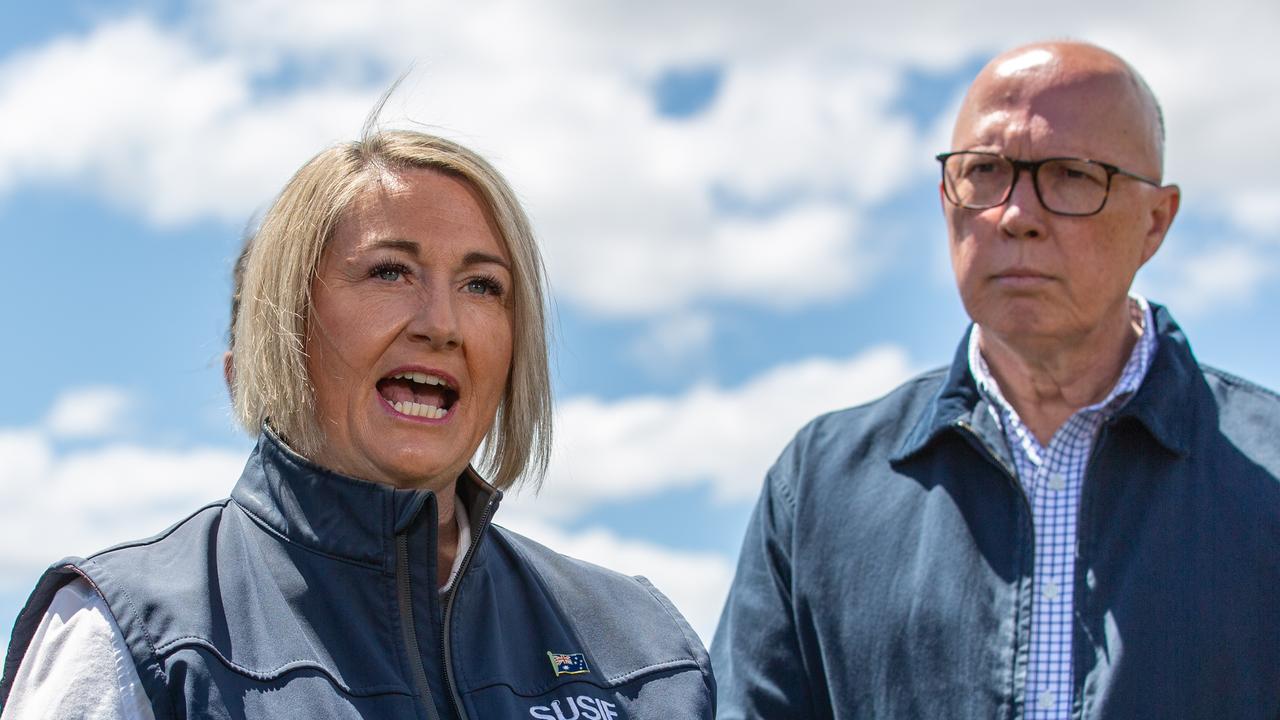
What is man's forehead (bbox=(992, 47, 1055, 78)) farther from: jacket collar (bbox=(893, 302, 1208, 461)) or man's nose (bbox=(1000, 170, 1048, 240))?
jacket collar (bbox=(893, 302, 1208, 461))

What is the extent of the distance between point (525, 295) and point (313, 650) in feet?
3.06

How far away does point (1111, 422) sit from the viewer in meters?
3.87

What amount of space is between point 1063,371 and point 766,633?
42.5 inches

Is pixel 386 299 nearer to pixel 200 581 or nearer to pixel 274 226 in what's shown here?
pixel 274 226

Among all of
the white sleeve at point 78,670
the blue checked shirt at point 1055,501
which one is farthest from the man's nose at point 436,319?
the blue checked shirt at point 1055,501

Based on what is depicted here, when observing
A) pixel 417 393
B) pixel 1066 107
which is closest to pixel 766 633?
pixel 417 393

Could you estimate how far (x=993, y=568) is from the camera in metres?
3.86

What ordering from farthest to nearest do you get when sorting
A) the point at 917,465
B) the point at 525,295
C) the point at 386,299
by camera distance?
the point at 917,465, the point at 525,295, the point at 386,299

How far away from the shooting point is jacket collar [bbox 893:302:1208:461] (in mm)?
3838

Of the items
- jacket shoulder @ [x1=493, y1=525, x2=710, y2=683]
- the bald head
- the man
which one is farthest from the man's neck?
jacket shoulder @ [x1=493, y1=525, x2=710, y2=683]

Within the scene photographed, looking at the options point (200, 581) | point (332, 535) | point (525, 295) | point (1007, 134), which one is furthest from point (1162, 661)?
point (200, 581)

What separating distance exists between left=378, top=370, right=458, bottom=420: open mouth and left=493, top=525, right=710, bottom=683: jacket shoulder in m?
0.46

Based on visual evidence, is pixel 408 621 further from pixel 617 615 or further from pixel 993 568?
pixel 993 568

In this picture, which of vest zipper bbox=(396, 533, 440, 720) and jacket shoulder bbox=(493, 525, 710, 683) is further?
jacket shoulder bbox=(493, 525, 710, 683)
